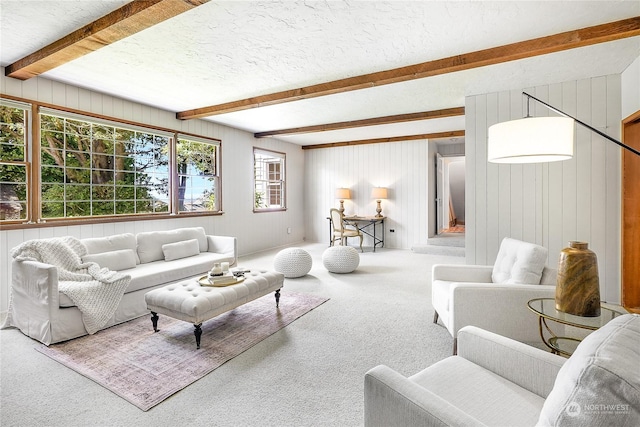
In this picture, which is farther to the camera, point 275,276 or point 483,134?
point 483,134

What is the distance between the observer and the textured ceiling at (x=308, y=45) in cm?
230

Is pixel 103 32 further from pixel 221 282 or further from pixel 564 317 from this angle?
pixel 564 317

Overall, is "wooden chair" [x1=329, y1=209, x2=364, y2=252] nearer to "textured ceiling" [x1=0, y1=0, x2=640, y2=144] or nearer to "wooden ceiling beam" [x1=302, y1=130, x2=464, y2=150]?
"wooden ceiling beam" [x1=302, y1=130, x2=464, y2=150]

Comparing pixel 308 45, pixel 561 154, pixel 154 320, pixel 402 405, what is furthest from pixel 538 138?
pixel 154 320

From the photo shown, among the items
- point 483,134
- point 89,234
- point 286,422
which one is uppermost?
point 483,134

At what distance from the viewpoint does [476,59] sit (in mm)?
2973

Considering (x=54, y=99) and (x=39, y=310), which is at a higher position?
(x=54, y=99)

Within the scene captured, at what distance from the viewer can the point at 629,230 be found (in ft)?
11.0

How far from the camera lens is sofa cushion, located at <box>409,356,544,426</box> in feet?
3.83

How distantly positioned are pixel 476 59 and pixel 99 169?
468cm

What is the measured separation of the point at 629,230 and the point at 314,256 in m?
4.56

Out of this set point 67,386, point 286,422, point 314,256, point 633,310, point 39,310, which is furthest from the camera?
point 314,256

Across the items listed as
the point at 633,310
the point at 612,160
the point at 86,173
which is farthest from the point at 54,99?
the point at 633,310

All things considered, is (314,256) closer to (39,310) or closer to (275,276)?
(275,276)
